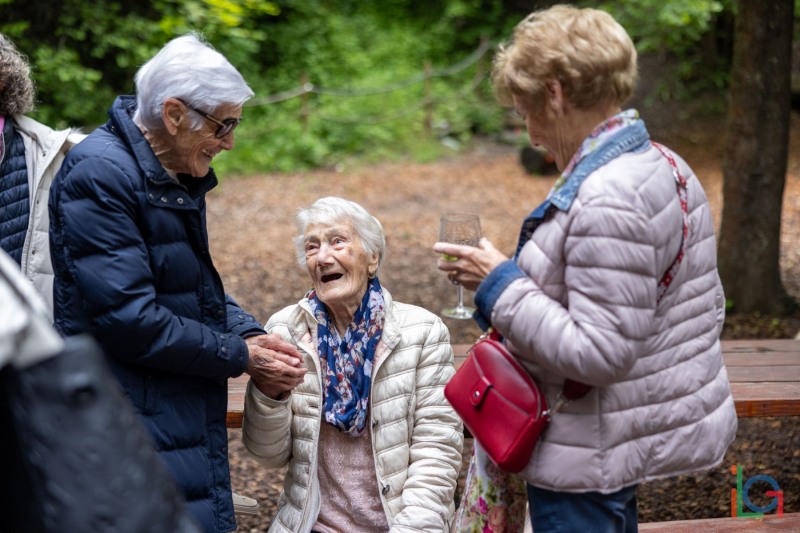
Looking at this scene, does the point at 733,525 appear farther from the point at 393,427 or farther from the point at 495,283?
the point at 495,283

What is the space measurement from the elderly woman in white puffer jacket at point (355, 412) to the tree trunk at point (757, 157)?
4078 mm

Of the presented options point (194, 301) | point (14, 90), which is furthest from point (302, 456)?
point (14, 90)

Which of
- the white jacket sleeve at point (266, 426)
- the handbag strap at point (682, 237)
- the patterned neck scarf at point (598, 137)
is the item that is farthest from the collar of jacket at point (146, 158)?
the handbag strap at point (682, 237)

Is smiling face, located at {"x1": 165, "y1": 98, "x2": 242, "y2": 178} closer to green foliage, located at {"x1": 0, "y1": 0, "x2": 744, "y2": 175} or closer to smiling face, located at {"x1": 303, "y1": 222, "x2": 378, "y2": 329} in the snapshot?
smiling face, located at {"x1": 303, "y1": 222, "x2": 378, "y2": 329}

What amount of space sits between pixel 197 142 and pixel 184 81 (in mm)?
165

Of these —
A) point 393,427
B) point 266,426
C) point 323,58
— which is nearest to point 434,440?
point 393,427

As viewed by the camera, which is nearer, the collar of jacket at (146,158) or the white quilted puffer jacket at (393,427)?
the collar of jacket at (146,158)

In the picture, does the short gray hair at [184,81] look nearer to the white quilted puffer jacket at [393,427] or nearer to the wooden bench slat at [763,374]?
the white quilted puffer jacket at [393,427]

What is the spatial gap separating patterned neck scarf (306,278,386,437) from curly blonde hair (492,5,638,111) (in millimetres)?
1071

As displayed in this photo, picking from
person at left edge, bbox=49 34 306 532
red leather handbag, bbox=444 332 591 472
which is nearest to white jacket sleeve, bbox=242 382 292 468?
person at left edge, bbox=49 34 306 532

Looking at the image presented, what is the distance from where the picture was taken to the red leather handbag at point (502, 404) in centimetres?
215

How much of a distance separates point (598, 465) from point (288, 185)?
10650mm

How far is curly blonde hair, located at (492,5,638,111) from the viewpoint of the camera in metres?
2.09

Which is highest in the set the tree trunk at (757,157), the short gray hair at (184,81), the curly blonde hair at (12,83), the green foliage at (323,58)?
the short gray hair at (184,81)
